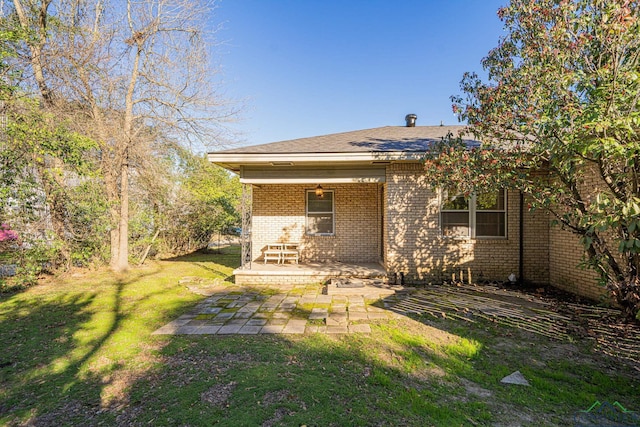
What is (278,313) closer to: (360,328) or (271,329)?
Answer: (271,329)

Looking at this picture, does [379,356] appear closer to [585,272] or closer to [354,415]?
[354,415]

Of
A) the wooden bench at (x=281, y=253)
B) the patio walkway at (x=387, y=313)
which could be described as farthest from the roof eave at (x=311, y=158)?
the patio walkway at (x=387, y=313)

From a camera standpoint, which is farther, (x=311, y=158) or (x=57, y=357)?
(x=311, y=158)

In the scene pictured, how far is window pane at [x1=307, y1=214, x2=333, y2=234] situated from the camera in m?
9.41

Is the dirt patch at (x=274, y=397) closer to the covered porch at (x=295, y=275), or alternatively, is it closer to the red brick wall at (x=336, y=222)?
the covered porch at (x=295, y=275)

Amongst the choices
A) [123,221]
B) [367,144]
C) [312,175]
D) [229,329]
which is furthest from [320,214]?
[123,221]

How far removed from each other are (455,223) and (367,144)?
2967 mm

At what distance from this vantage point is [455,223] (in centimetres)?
738

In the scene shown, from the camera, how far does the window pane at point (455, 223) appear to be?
7363 mm

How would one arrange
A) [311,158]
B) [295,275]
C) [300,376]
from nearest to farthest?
1. [300,376]
2. [311,158]
3. [295,275]

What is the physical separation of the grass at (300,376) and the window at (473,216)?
3189 mm

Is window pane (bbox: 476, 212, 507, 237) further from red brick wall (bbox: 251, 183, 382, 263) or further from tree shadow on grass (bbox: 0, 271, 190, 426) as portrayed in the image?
tree shadow on grass (bbox: 0, 271, 190, 426)

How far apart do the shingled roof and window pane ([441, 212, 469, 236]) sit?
5.65 ft

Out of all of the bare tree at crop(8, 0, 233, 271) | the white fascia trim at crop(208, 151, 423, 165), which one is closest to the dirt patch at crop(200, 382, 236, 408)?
the white fascia trim at crop(208, 151, 423, 165)
